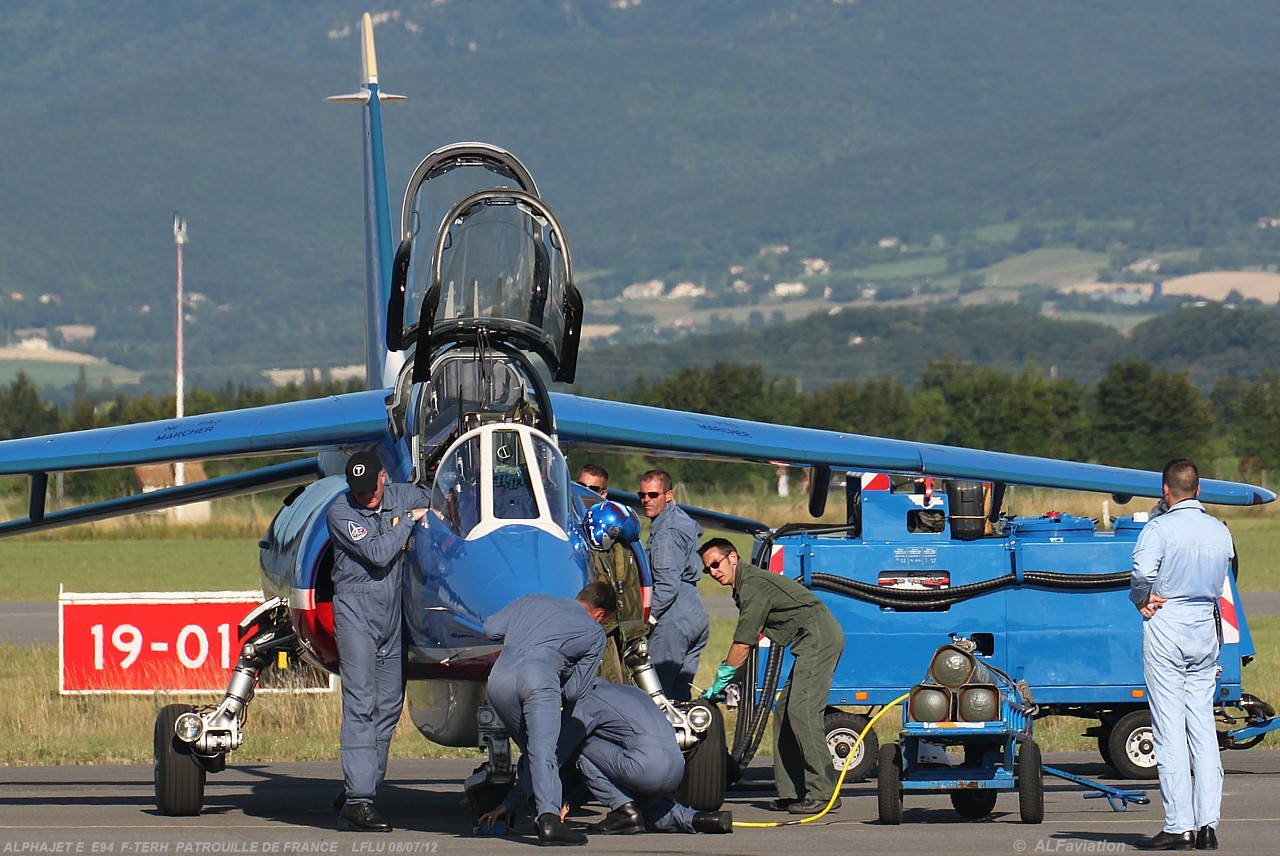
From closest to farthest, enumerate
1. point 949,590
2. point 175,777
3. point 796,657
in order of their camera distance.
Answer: point 175,777 → point 796,657 → point 949,590

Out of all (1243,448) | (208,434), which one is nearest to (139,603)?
(208,434)

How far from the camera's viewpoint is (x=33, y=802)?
12109 mm

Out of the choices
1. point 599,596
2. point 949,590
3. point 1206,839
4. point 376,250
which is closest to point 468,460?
point 599,596

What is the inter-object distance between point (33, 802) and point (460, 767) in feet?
10.8

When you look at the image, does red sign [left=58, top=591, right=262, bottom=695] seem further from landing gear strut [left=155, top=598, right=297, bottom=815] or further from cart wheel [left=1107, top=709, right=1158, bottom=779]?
cart wheel [left=1107, top=709, right=1158, bottom=779]

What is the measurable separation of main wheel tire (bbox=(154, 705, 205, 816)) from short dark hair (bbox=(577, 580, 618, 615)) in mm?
2860

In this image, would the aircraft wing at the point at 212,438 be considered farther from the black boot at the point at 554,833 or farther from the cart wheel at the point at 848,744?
the black boot at the point at 554,833

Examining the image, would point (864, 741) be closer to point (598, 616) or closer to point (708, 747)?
point (708, 747)

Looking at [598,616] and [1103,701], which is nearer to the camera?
[598,616]

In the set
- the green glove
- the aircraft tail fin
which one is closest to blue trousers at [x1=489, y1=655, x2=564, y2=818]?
the green glove

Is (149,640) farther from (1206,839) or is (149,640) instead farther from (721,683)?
(1206,839)

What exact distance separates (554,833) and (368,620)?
5.82 ft

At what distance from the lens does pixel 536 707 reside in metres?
9.60

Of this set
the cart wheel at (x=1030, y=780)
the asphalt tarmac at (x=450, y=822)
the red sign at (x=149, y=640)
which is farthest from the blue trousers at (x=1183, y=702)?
the red sign at (x=149, y=640)
